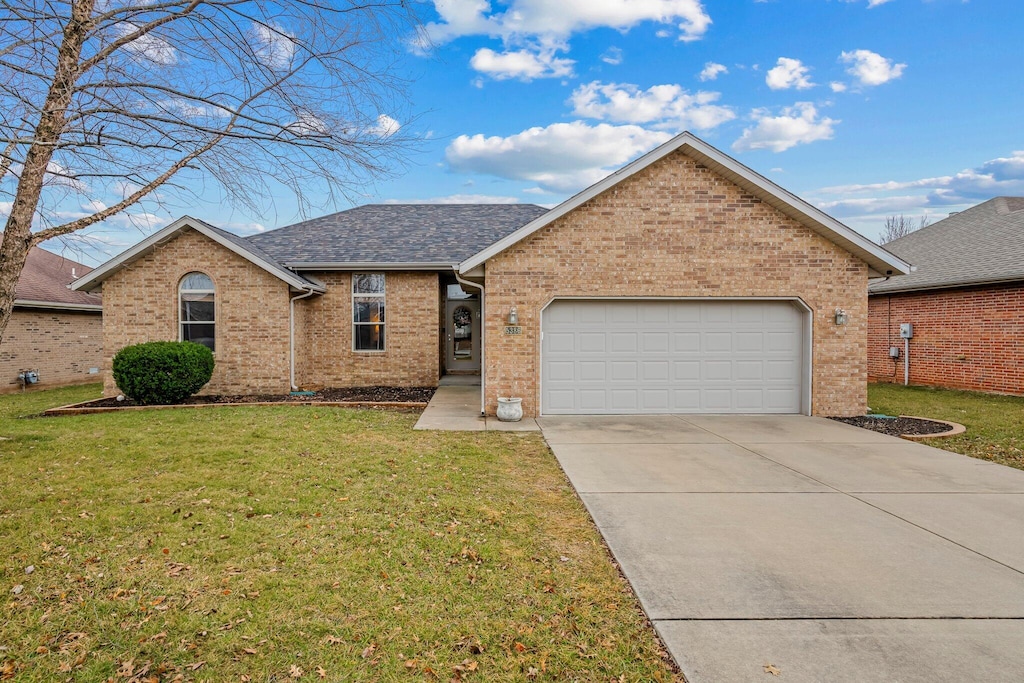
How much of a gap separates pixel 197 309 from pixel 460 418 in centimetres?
799

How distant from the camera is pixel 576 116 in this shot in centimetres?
1476

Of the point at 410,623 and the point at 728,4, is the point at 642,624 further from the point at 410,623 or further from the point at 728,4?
the point at 728,4

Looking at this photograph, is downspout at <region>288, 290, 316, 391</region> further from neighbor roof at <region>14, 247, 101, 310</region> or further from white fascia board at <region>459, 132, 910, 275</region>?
neighbor roof at <region>14, 247, 101, 310</region>

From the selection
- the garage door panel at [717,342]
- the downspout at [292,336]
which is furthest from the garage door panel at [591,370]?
the downspout at [292,336]

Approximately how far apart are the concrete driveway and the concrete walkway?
2029mm

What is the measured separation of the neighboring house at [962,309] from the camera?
42.9 feet

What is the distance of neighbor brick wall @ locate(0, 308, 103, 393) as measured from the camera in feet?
50.1

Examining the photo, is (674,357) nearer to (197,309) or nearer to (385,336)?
(385,336)

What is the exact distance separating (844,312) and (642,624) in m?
9.46

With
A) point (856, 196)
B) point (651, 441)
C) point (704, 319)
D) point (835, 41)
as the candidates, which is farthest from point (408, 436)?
point (856, 196)

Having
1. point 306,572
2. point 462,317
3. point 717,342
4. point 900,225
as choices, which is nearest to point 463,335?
point 462,317

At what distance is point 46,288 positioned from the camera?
55.3 ft

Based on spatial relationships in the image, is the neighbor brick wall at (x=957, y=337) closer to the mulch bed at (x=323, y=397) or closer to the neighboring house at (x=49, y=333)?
the mulch bed at (x=323, y=397)

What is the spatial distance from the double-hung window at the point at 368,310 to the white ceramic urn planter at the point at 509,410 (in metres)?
6.08
